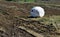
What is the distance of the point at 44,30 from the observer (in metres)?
7.45

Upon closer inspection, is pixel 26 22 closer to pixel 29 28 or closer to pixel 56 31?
pixel 29 28

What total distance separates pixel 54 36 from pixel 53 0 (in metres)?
10.7

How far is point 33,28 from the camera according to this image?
7.63 metres

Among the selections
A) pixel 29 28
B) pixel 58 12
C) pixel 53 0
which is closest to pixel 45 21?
pixel 29 28

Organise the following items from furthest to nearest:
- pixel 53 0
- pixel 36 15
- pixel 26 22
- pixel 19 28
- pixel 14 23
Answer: pixel 53 0 → pixel 36 15 → pixel 26 22 → pixel 14 23 → pixel 19 28

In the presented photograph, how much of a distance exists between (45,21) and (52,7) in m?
4.72

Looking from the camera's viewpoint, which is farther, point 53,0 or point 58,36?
point 53,0

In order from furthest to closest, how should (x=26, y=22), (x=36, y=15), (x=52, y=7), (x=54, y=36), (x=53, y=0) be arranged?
(x=53, y=0)
(x=52, y=7)
(x=36, y=15)
(x=26, y=22)
(x=54, y=36)

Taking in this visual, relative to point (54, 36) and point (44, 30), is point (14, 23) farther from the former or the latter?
point (54, 36)

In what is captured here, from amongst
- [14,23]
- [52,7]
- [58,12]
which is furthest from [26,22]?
[52,7]

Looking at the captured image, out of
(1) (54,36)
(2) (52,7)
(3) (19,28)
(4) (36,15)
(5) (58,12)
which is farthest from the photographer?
(2) (52,7)

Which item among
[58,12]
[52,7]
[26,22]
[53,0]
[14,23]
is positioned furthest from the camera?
[53,0]

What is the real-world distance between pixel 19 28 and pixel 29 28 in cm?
43

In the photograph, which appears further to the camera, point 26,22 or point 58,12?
point 58,12
